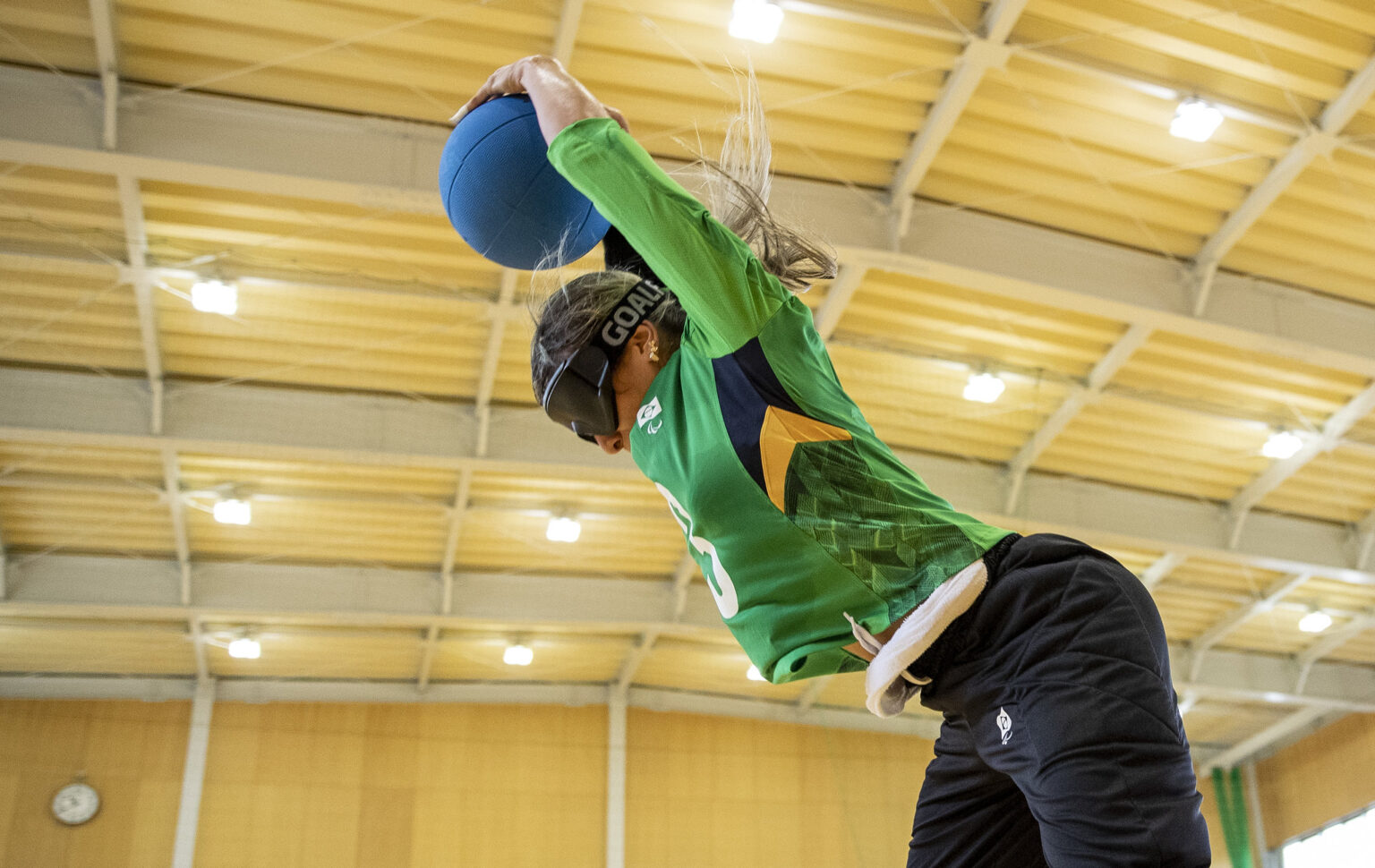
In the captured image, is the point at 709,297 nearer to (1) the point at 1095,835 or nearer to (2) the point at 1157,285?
(1) the point at 1095,835

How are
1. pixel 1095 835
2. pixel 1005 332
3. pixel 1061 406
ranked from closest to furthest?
pixel 1095 835, pixel 1005 332, pixel 1061 406

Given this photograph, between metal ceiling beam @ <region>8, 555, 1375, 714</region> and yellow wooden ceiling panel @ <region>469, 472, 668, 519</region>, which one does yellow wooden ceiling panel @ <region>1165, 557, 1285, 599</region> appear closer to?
metal ceiling beam @ <region>8, 555, 1375, 714</region>

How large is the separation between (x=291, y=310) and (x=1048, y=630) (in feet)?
37.1

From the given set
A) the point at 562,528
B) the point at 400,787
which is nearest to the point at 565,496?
the point at 562,528

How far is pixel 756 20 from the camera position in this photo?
9203 mm

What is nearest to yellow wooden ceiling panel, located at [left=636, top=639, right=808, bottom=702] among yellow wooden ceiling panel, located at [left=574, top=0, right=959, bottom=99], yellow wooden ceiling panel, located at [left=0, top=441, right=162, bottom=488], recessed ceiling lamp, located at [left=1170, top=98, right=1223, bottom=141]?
yellow wooden ceiling panel, located at [left=0, top=441, right=162, bottom=488]

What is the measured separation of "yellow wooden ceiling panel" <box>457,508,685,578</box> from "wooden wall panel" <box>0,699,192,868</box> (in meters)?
5.89

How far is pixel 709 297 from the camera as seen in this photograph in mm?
Answer: 1896

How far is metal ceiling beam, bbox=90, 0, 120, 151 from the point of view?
29.3ft

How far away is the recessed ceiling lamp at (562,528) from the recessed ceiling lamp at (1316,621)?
11175 millimetres

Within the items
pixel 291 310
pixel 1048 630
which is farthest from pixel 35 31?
pixel 1048 630

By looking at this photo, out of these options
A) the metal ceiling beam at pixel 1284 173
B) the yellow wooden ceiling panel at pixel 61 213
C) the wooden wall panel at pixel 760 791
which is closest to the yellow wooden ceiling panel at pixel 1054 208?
the metal ceiling beam at pixel 1284 173

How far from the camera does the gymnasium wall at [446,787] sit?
1730cm

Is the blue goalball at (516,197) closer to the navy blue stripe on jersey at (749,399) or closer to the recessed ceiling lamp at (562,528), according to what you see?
the navy blue stripe on jersey at (749,399)
